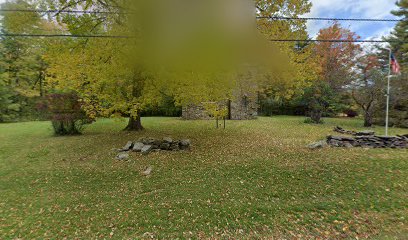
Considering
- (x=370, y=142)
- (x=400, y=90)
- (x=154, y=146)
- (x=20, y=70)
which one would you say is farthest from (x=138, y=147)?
(x=20, y=70)

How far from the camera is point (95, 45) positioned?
22.3 feet

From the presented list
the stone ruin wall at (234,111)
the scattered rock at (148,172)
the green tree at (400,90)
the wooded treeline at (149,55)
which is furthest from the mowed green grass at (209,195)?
the stone ruin wall at (234,111)

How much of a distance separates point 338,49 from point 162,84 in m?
16.8

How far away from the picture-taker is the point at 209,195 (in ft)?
15.4

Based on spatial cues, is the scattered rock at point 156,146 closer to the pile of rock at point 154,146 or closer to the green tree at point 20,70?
the pile of rock at point 154,146

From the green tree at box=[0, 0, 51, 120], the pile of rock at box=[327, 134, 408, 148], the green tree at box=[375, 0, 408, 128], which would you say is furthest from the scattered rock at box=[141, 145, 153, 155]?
the green tree at box=[0, 0, 51, 120]

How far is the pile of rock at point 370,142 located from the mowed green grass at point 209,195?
2.12ft

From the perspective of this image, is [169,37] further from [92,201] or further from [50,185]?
[50,185]

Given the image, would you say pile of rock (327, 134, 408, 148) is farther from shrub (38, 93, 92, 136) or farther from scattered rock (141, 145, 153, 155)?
shrub (38, 93, 92, 136)

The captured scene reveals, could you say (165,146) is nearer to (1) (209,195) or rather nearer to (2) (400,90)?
(1) (209,195)

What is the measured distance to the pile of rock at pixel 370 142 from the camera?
26.6 ft

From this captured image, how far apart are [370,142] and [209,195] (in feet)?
24.8

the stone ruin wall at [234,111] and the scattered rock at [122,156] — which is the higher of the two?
the stone ruin wall at [234,111]

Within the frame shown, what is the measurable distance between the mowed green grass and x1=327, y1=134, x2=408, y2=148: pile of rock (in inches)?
25.5
